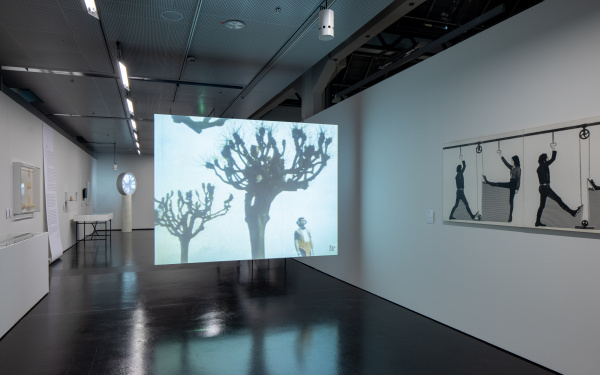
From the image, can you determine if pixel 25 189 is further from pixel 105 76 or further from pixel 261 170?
pixel 261 170

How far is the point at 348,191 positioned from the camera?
6.32 meters

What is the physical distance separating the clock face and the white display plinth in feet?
31.7

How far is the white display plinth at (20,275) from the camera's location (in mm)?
4031

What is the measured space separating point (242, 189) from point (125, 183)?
11183 millimetres

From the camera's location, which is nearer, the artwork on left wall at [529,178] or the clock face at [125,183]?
the artwork on left wall at [529,178]

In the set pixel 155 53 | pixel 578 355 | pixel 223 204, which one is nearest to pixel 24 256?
pixel 223 204

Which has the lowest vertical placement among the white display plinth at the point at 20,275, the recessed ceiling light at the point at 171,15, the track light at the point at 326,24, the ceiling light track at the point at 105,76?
the white display plinth at the point at 20,275

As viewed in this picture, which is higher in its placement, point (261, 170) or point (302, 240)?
point (261, 170)

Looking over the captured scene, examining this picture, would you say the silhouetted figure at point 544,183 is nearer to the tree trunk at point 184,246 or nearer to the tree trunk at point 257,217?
the tree trunk at point 257,217

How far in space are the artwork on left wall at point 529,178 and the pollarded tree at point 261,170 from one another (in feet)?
7.10

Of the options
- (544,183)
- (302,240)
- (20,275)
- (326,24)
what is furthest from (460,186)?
(20,275)

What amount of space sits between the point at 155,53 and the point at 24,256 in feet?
10.2

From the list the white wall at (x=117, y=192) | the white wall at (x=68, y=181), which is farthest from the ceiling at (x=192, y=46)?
the white wall at (x=117, y=192)

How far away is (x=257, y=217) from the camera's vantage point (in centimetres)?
552
